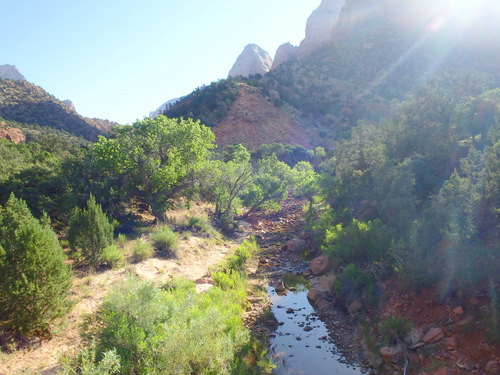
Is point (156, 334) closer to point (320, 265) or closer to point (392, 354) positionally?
point (392, 354)

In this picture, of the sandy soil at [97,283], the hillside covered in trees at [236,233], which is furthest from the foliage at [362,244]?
the sandy soil at [97,283]

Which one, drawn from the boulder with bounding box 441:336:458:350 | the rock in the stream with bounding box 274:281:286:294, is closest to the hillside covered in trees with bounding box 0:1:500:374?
the boulder with bounding box 441:336:458:350

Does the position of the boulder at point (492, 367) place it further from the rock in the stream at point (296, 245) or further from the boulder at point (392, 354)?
the rock in the stream at point (296, 245)

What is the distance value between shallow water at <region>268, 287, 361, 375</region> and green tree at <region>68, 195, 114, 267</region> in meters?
6.79

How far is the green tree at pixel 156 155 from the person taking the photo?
651 inches

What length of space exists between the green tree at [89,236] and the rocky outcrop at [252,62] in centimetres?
11683

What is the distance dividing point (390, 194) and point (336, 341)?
6.38 metres

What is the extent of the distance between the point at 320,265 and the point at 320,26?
331ft

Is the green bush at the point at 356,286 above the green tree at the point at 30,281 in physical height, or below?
below

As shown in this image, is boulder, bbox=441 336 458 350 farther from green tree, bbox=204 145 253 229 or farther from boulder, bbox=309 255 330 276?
green tree, bbox=204 145 253 229

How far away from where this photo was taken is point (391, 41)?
71.2 m

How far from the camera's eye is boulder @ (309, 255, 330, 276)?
14.7 metres

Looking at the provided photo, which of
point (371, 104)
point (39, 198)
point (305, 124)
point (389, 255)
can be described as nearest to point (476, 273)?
point (389, 255)

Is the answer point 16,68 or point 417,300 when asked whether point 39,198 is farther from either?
point 16,68
